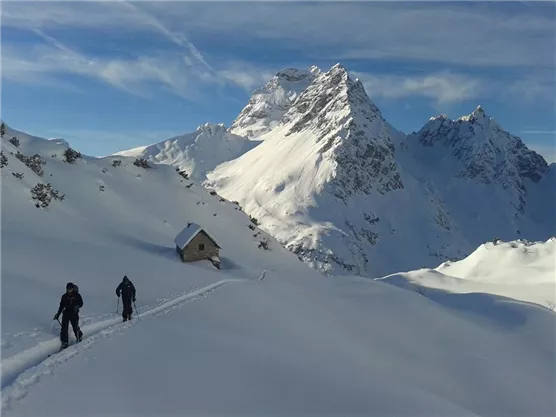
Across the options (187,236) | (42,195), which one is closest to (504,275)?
(187,236)

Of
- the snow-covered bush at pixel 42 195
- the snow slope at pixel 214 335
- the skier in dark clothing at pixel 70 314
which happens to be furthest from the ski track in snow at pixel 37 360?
the snow-covered bush at pixel 42 195

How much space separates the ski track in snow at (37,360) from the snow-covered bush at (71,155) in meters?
36.1

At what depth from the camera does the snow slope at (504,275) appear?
2955 inches

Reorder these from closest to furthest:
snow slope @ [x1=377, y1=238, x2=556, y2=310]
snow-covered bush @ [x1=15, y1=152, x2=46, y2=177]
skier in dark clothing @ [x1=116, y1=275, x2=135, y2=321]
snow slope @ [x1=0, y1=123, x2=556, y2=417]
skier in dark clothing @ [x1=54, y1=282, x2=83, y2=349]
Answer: snow slope @ [x1=0, y1=123, x2=556, y2=417] < skier in dark clothing @ [x1=54, y1=282, x2=83, y2=349] < skier in dark clothing @ [x1=116, y1=275, x2=135, y2=321] < snow-covered bush @ [x1=15, y1=152, x2=46, y2=177] < snow slope @ [x1=377, y1=238, x2=556, y2=310]

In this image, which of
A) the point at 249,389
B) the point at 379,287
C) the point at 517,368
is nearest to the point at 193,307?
the point at 249,389

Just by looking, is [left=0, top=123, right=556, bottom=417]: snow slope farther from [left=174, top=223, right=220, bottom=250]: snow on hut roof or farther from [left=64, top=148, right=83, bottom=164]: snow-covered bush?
[left=174, top=223, right=220, bottom=250]: snow on hut roof

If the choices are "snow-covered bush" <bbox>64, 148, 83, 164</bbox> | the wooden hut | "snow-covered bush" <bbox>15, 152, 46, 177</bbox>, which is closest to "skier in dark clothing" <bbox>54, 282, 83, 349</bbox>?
the wooden hut

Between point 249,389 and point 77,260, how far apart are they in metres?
16.0

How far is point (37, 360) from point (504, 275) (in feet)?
285

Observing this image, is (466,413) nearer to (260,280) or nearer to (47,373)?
(47,373)

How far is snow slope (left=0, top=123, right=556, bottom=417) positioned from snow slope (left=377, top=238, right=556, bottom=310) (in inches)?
1110

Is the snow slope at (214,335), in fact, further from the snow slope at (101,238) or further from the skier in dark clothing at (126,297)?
the skier in dark clothing at (126,297)

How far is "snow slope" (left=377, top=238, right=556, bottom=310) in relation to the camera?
2955 inches

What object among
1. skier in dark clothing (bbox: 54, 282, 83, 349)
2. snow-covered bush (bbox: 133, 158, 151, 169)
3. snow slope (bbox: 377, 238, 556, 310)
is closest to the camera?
skier in dark clothing (bbox: 54, 282, 83, 349)
